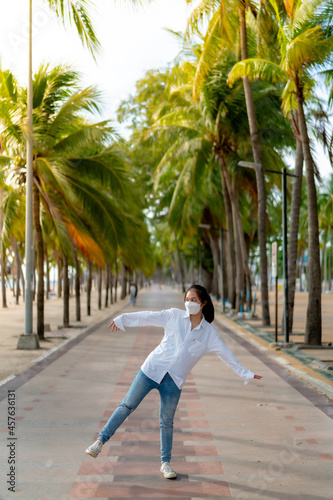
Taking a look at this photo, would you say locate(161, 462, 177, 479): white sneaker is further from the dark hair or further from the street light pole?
the street light pole

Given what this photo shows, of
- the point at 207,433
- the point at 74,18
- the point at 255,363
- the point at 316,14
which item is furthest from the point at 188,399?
the point at 316,14

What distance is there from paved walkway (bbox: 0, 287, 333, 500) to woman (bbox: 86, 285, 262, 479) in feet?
1.25

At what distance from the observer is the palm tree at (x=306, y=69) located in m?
15.7

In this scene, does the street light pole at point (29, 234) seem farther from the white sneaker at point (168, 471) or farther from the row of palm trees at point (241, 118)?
the white sneaker at point (168, 471)

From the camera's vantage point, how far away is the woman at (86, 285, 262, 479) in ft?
19.4

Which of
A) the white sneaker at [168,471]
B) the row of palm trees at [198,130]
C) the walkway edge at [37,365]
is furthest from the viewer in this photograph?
the row of palm trees at [198,130]

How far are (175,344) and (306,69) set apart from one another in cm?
1277

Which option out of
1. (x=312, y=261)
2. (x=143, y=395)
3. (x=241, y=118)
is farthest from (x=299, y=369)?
(x=241, y=118)

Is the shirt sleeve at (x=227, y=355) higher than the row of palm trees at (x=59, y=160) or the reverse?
the reverse

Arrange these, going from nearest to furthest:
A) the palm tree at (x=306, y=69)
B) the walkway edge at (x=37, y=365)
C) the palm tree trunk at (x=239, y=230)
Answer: the walkway edge at (x=37, y=365), the palm tree at (x=306, y=69), the palm tree trunk at (x=239, y=230)

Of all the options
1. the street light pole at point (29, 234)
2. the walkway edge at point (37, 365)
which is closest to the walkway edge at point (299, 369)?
the walkway edge at point (37, 365)

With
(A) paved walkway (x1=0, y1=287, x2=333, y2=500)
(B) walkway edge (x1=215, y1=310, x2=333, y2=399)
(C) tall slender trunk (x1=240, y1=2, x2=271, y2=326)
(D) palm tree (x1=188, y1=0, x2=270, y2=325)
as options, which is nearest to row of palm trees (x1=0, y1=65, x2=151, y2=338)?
(D) palm tree (x1=188, y1=0, x2=270, y2=325)

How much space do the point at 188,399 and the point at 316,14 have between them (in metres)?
10.1

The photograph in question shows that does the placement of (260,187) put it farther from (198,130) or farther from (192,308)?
(192,308)
